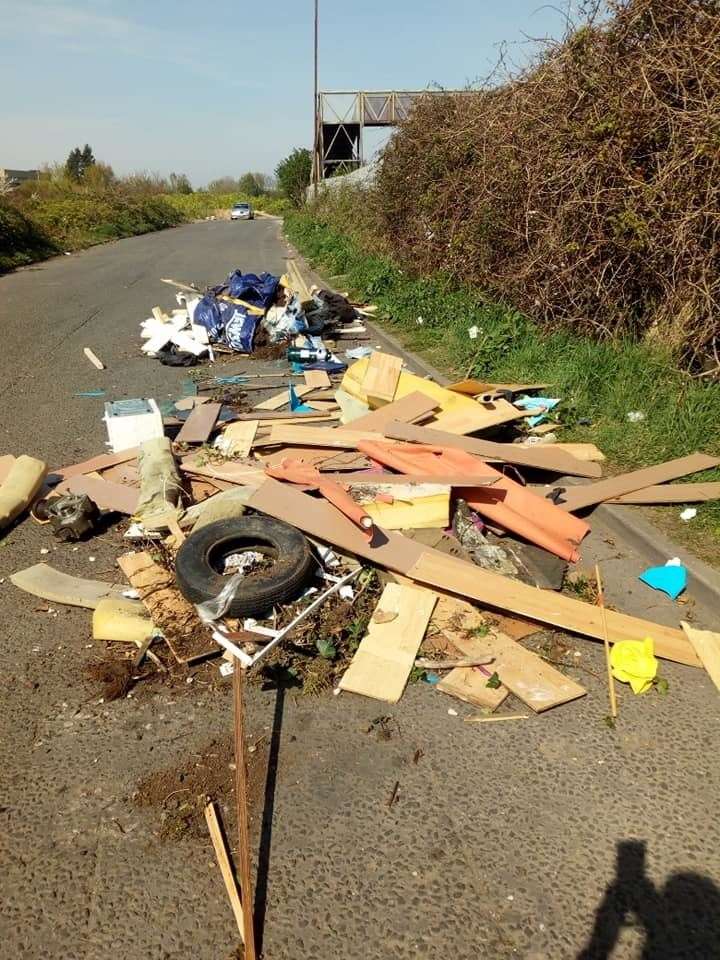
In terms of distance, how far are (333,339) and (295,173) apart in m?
41.6

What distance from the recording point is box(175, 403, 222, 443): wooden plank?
5.45 metres

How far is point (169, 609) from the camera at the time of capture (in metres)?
3.48

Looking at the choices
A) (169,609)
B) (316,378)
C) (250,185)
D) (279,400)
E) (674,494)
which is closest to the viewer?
(169,609)

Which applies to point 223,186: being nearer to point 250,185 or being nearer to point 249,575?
point 250,185

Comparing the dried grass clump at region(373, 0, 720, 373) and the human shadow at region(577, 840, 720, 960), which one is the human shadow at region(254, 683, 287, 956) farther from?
the dried grass clump at region(373, 0, 720, 373)

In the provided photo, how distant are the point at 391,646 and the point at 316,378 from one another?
4.82 m

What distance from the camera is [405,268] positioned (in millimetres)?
12320

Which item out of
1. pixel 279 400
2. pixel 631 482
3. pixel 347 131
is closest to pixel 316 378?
pixel 279 400

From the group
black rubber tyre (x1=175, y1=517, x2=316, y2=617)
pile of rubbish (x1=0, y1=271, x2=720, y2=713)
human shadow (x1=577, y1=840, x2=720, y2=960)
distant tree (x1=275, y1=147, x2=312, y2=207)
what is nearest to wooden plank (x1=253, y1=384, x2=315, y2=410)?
pile of rubbish (x1=0, y1=271, x2=720, y2=713)

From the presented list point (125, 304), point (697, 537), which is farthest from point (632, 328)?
point (125, 304)

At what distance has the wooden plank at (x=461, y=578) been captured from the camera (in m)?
3.28

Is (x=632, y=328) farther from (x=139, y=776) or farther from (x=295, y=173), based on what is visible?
(x=295, y=173)

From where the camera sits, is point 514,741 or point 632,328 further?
point 632,328

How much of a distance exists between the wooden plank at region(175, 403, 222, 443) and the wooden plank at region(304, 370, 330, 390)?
1613 millimetres
